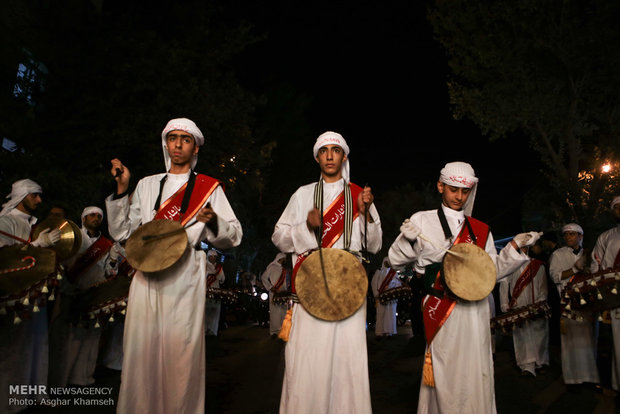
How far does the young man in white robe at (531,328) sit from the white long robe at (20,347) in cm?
723

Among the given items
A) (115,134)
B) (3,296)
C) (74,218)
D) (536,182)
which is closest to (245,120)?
(115,134)

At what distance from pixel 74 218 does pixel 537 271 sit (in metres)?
8.85

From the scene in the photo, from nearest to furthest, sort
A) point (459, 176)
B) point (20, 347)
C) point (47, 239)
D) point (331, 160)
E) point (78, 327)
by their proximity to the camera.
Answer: point (331, 160), point (459, 176), point (47, 239), point (20, 347), point (78, 327)

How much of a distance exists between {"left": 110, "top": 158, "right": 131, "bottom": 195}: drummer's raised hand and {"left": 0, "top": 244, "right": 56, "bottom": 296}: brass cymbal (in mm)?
1595

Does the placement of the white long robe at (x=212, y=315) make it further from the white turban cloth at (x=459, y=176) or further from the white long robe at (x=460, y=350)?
the white turban cloth at (x=459, y=176)

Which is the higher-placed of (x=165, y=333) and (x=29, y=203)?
(x=29, y=203)

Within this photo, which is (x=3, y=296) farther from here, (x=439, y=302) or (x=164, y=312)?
(x=439, y=302)

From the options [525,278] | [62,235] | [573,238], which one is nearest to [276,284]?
[525,278]

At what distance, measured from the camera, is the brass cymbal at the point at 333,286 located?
3.48 m

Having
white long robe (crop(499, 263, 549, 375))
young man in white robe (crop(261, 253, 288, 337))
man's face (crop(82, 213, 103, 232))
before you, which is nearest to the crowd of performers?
man's face (crop(82, 213, 103, 232))

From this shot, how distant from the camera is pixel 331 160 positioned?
13.4ft

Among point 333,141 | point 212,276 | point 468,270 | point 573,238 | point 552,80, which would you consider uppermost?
point 552,80

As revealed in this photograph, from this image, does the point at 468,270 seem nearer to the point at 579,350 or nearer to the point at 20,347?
the point at 579,350

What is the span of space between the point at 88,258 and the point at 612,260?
7.17 meters
